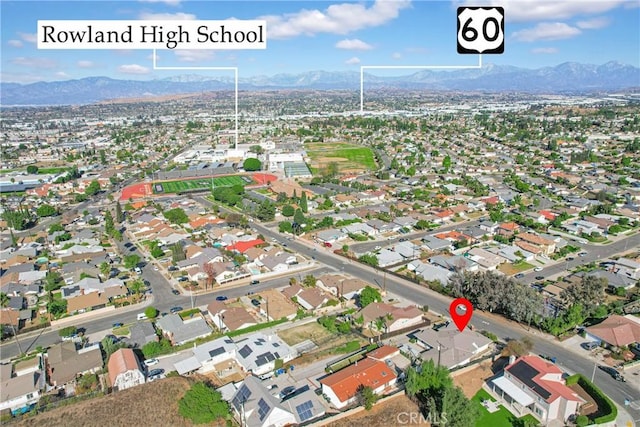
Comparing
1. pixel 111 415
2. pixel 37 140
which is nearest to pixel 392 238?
pixel 111 415

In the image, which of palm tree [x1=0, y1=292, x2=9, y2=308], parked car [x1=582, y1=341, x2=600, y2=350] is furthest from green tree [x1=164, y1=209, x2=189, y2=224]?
parked car [x1=582, y1=341, x2=600, y2=350]

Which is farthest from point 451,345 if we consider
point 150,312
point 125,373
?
point 150,312

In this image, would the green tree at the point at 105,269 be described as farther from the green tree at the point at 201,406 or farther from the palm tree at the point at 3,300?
the green tree at the point at 201,406

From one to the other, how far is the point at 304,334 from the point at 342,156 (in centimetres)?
4028

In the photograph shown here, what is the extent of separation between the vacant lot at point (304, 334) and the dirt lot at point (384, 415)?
4286 millimetres

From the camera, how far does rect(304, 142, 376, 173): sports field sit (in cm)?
4831

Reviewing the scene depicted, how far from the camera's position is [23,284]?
20594 millimetres

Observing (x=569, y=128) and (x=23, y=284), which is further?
(x=569, y=128)

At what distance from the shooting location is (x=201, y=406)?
1112 cm

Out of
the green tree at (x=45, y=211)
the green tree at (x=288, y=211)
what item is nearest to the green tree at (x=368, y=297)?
the green tree at (x=288, y=211)

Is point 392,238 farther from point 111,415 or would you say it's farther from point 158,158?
point 158,158

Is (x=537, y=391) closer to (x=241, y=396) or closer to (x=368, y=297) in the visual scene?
(x=368, y=297)

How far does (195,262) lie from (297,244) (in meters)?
6.26

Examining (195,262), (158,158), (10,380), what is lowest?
(10,380)
